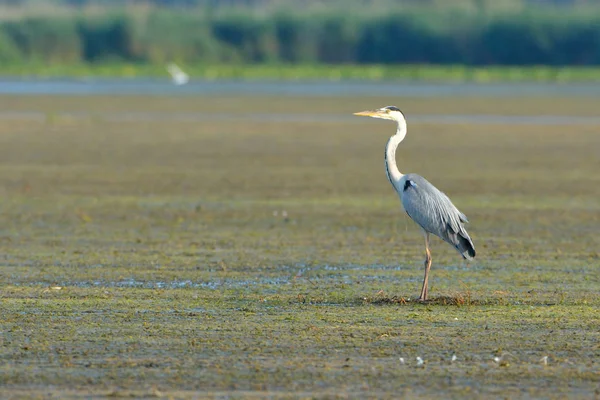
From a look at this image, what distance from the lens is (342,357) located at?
10234 mm

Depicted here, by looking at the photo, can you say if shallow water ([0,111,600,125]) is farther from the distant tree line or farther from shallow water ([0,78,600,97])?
the distant tree line

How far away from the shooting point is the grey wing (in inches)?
501

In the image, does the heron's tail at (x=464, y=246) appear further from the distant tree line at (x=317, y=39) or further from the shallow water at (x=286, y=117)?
the distant tree line at (x=317, y=39)

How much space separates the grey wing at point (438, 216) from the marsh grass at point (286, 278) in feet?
1.70

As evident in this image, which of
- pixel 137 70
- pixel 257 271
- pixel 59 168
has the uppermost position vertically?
pixel 257 271

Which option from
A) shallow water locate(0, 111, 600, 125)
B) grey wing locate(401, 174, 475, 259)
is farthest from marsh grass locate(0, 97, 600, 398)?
shallow water locate(0, 111, 600, 125)

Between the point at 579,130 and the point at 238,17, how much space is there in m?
76.6

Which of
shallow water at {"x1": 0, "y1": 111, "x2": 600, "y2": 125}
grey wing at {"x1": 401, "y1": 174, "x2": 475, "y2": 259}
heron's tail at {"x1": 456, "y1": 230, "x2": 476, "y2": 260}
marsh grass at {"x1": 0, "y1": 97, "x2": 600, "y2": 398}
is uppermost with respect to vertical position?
grey wing at {"x1": 401, "y1": 174, "x2": 475, "y2": 259}

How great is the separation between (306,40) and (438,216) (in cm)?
9737

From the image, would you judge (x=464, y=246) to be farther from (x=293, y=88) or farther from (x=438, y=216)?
(x=293, y=88)

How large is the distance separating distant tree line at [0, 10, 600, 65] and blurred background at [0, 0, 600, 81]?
0.24 ft

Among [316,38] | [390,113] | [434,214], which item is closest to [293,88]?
[316,38]

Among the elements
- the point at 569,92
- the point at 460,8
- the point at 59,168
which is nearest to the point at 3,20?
the point at 460,8

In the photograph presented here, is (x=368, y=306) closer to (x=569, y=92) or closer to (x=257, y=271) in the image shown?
(x=257, y=271)
